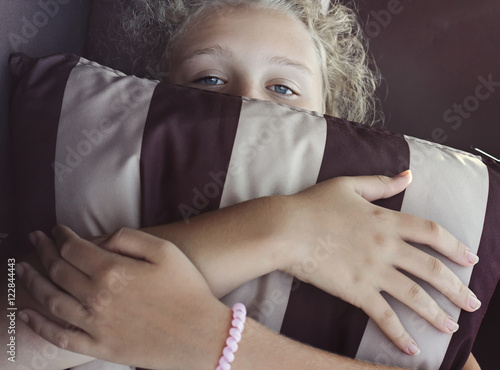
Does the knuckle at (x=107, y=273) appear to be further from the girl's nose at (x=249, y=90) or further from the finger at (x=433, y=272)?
the girl's nose at (x=249, y=90)

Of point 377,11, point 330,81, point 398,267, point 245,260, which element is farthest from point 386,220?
point 377,11

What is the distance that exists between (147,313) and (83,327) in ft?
0.23

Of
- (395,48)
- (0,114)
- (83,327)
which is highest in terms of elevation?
(395,48)

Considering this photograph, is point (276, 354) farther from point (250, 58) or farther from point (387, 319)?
point (250, 58)

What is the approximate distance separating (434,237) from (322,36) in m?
0.64

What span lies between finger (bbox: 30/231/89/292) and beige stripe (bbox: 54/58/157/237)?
0.17 ft

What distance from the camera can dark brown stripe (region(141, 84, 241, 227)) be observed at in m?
0.60

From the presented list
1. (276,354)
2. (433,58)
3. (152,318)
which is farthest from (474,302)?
(433,58)

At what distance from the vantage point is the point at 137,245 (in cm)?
53

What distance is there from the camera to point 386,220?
58 cm

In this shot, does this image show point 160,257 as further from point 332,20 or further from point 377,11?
point 377,11

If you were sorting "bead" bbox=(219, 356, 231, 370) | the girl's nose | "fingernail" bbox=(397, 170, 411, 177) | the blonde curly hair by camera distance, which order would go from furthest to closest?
the blonde curly hair, the girl's nose, "fingernail" bbox=(397, 170, 411, 177), "bead" bbox=(219, 356, 231, 370)

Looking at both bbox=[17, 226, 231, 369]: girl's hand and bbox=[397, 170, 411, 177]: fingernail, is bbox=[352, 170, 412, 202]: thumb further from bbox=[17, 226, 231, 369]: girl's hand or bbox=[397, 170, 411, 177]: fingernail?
bbox=[17, 226, 231, 369]: girl's hand

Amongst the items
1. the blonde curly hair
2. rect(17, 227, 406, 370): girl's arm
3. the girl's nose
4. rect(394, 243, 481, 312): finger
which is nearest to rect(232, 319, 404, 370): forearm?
rect(17, 227, 406, 370): girl's arm
